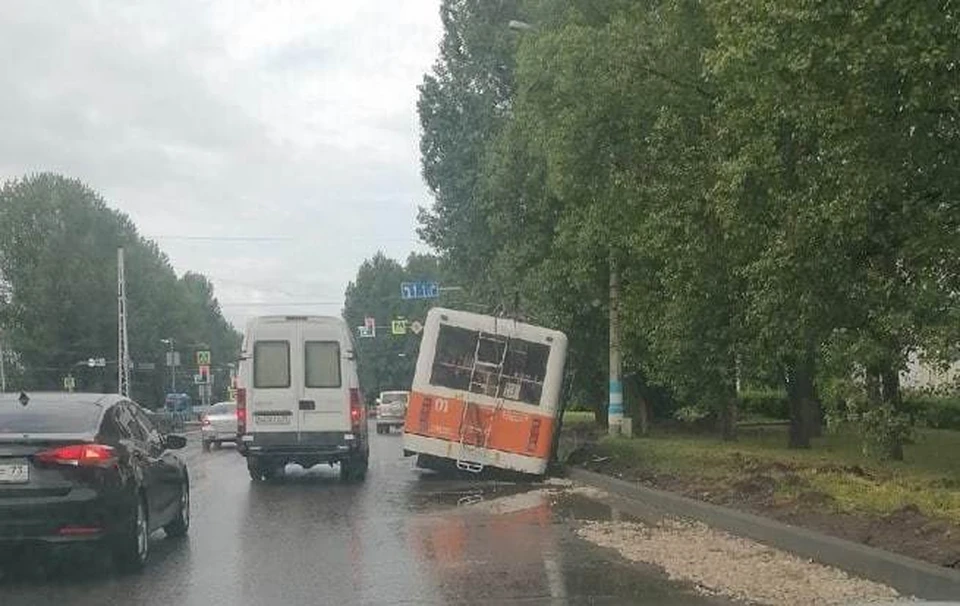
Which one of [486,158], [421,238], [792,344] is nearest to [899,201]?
[792,344]

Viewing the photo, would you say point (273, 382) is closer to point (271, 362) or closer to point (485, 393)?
point (271, 362)

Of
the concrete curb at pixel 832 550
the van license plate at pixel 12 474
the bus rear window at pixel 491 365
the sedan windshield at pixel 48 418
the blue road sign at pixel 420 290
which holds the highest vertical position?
the blue road sign at pixel 420 290

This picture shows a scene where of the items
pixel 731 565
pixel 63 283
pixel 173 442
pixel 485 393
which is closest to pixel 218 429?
pixel 485 393

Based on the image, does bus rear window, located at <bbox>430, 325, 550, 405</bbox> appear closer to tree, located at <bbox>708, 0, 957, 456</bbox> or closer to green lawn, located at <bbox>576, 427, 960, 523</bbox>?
green lawn, located at <bbox>576, 427, 960, 523</bbox>

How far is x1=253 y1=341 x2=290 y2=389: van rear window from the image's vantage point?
19.1 meters

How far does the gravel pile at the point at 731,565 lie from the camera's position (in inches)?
336

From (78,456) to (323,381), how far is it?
9826 millimetres

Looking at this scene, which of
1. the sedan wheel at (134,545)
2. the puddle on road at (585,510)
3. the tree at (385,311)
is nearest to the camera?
the sedan wheel at (134,545)

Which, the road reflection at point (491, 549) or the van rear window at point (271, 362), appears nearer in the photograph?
the road reflection at point (491, 549)

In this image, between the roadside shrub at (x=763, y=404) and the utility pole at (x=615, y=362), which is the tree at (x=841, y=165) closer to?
the utility pole at (x=615, y=362)

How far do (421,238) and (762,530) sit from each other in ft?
91.1

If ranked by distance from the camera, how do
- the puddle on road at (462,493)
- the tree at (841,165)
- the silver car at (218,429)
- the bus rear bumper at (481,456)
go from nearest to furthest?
1. the tree at (841,165)
2. the puddle on road at (462,493)
3. the bus rear bumper at (481,456)
4. the silver car at (218,429)

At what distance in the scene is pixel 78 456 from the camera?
9.29 metres

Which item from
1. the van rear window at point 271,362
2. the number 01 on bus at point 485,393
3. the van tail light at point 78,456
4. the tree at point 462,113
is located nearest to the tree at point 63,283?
the tree at point 462,113
